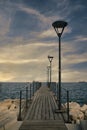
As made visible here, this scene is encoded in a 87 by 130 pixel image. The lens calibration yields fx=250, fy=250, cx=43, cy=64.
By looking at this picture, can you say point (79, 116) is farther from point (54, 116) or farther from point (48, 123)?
point (48, 123)

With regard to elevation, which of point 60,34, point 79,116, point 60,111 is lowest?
point 79,116

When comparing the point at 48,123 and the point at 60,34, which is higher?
the point at 60,34

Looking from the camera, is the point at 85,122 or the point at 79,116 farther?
the point at 79,116

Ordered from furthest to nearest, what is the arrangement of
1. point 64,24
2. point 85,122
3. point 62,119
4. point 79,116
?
point 79,116
point 64,24
point 62,119
point 85,122

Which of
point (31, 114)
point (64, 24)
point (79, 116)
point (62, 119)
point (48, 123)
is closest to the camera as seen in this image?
point (48, 123)

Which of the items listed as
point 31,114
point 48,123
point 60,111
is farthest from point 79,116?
point 48,123

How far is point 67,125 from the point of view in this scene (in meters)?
10.7

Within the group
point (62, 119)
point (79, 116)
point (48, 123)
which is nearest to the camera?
point (48, 123)

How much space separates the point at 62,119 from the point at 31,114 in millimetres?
1867

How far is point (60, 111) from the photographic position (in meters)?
13.6

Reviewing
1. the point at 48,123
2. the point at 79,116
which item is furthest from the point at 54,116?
the point at 79,116

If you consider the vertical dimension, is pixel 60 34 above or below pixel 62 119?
above

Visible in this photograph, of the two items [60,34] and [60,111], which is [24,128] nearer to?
[60,111]

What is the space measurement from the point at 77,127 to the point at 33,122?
6.47ft
